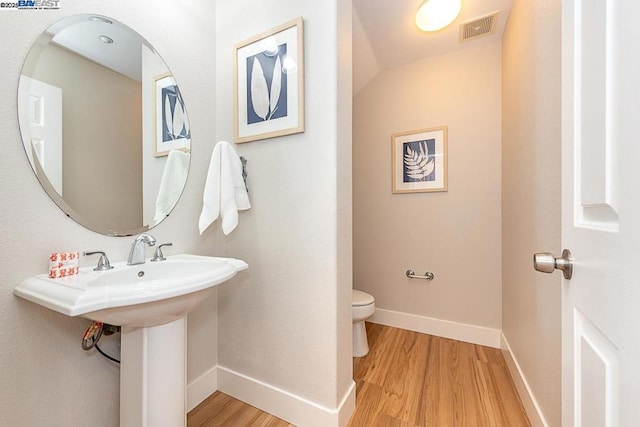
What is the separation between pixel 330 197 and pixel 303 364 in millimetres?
821

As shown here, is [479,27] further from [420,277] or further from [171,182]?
[171,182]

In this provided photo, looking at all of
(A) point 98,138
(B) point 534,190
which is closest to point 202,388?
(A) point 98,138

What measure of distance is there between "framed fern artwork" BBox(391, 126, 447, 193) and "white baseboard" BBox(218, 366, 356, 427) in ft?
5.14

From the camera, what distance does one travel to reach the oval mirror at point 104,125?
887 mm

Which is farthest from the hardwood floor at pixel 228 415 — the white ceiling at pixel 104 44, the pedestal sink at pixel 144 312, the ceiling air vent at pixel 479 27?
the ceiling air vent at pixel 479 27

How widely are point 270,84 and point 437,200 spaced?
61.8 inches

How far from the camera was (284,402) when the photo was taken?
1248 millimetres

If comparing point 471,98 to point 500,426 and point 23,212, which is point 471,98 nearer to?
point 500,426

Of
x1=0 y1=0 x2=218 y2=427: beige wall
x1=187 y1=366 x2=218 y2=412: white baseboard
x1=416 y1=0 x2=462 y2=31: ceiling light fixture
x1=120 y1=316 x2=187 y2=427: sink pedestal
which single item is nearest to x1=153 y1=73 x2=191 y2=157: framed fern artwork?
x1=0 y1=0 x2=218 y2=427: beige wall

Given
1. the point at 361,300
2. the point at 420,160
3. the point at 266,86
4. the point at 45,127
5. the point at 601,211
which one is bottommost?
the point at 361,300

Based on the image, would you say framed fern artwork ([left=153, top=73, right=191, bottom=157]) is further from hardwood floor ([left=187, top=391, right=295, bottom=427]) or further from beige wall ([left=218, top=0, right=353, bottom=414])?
hardwood floor ([left=187, top=391, right=295, bottom=427])

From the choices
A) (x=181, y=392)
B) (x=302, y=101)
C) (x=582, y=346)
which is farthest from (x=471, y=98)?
(x=181, y=392)

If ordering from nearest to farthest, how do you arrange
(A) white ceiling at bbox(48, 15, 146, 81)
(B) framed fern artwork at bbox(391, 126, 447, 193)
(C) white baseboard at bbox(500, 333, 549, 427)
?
(A) white ceiling at bbox(48, 15, 146, 81), (C) white baseboard at bbox(500, 333, 549, 427), (B) framed fern artwork at bbox(391, 126, 447, 193)

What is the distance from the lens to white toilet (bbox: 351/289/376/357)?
1.71 metres
